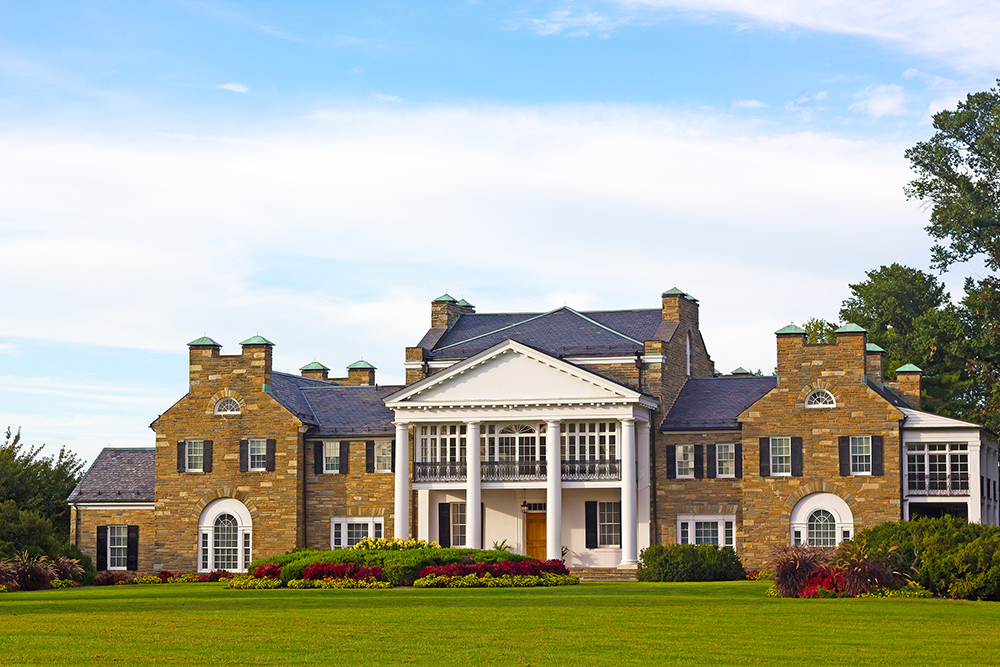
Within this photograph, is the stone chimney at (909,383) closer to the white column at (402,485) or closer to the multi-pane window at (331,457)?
the white column at (402,485)

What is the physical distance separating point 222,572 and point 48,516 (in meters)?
9.93

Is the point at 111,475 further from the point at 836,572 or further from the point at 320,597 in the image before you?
the point at 836,572

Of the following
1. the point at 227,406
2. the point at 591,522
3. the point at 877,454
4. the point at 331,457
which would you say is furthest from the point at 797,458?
the point at 227,406

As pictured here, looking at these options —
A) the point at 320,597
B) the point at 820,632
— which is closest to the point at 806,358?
the point at 320,597

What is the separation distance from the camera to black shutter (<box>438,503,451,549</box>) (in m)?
51.5

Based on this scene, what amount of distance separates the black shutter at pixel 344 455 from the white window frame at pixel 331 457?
0.45 feet

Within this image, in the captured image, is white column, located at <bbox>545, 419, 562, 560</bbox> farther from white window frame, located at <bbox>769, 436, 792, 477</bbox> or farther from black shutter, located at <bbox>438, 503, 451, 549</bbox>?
white window frame, located at <bbox>769, 436, 792, 477</bbox>

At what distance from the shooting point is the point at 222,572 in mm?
50438

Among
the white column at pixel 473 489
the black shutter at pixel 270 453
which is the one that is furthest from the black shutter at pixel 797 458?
the black shutter at pixel 270 453

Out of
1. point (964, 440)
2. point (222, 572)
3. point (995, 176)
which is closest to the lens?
point (964, 440)

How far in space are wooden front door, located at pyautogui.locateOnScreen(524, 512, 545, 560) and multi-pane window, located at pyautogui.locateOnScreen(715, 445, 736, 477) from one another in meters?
6.92

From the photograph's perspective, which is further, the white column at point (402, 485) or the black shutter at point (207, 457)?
the black shutter at point (207, 457)

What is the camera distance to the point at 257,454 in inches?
2077

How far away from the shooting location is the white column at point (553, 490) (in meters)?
48.5
